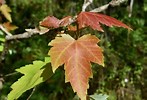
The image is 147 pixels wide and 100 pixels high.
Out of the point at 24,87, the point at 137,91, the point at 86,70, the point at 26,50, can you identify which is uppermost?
the point at 86,70

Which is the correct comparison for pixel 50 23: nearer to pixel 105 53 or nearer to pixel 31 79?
pixel 31 79

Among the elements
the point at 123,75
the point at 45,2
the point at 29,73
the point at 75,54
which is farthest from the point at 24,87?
the point at 45,2

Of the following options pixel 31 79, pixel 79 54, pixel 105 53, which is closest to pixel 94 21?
pixel 79 54

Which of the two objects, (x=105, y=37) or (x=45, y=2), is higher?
(x=45, y=2)

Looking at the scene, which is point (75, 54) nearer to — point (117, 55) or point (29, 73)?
point (29, 73)

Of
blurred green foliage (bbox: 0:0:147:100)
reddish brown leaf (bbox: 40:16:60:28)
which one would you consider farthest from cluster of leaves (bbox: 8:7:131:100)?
blurred green foliage (bbox: 0:0:147:100)
